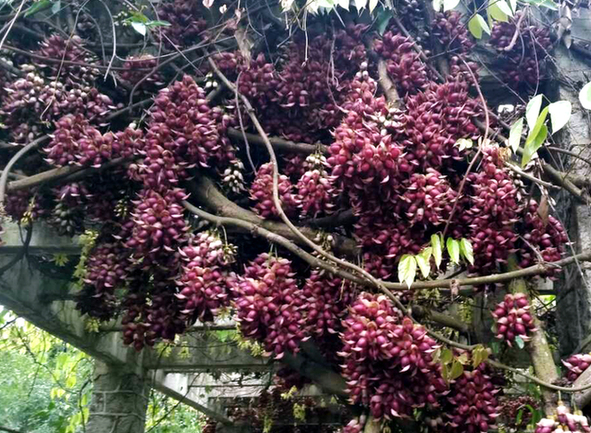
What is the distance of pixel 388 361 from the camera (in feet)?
3.91

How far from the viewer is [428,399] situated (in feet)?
3.98

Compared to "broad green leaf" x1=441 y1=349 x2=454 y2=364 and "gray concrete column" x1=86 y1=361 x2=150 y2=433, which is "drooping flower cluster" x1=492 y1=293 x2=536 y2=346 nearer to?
"broad green leaf" x1=441 y1=349 x2=454 y2=364

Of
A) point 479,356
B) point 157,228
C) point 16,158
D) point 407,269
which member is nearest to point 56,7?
point 16,158

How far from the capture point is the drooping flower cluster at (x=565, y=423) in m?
1.08

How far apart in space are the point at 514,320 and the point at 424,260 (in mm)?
224

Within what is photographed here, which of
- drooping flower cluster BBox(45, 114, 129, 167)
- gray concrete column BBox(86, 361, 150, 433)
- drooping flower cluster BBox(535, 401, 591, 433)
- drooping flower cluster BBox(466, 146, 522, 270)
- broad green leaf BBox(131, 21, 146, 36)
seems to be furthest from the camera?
gray concrete column BBox(86, 361, 150, 433)

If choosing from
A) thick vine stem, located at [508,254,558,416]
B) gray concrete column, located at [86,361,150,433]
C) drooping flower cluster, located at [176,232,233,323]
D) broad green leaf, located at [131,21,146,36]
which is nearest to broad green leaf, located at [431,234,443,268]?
thick vine stem, located at [508,254,558,416]

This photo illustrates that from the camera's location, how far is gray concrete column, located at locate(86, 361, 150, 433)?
10.7ft

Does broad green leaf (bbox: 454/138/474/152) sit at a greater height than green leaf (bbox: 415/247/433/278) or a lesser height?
greater

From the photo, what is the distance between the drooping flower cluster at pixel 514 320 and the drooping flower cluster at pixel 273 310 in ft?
1.35

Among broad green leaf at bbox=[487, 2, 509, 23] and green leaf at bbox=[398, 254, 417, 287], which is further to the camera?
broad green leaf at bbox=[487, 2, 509, 23]

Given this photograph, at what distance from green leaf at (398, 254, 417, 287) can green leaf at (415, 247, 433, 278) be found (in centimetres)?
1

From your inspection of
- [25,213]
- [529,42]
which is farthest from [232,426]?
[529,42]

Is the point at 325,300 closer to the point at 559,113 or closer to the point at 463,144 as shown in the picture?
the point at 463,144
